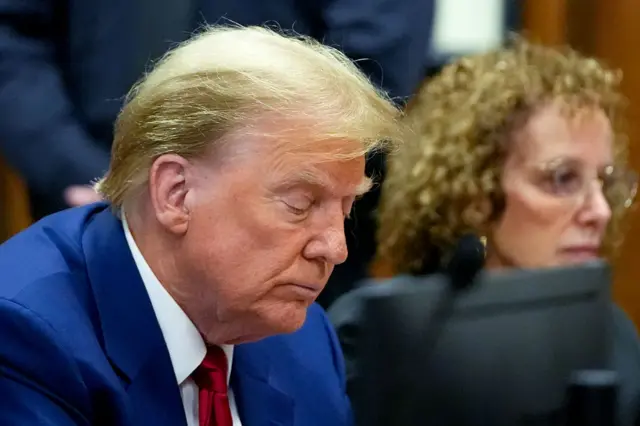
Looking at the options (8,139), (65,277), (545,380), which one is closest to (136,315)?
(65,277)

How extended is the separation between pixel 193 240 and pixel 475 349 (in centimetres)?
34

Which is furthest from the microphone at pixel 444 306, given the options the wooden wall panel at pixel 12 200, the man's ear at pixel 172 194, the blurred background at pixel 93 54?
the wooden wall panel at pixel 12 200

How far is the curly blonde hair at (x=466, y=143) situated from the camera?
→ 1869mm

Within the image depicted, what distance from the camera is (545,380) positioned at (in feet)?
3.43

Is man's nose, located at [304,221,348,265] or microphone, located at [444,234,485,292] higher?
microphone, located at [444,234,485,292]

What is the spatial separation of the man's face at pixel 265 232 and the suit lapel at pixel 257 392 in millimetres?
124

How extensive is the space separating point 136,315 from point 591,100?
101 centimetres

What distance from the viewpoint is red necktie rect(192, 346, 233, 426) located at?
1227 mm

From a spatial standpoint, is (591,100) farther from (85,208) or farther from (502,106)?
(85,208)

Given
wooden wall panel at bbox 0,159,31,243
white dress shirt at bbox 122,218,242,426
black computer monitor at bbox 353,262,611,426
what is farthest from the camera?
wooden wall panel at bbox 0,159,31,243

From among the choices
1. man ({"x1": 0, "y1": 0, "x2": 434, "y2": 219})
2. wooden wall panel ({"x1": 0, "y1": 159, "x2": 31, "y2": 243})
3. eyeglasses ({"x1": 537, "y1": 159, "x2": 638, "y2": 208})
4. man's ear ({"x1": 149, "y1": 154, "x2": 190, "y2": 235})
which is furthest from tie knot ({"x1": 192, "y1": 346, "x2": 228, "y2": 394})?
wooden wall panel ({"x1": 0, "y1": 159, "x2": 31, "y2": 243})

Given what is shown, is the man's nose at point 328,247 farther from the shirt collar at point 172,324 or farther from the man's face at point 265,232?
the shirt collar at point 172,324

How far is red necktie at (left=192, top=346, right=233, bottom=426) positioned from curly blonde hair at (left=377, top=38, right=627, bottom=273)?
676 millimetres

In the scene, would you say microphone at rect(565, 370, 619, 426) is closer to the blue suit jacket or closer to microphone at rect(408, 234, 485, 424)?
microphone at rect(408, 234, 485, 424)
